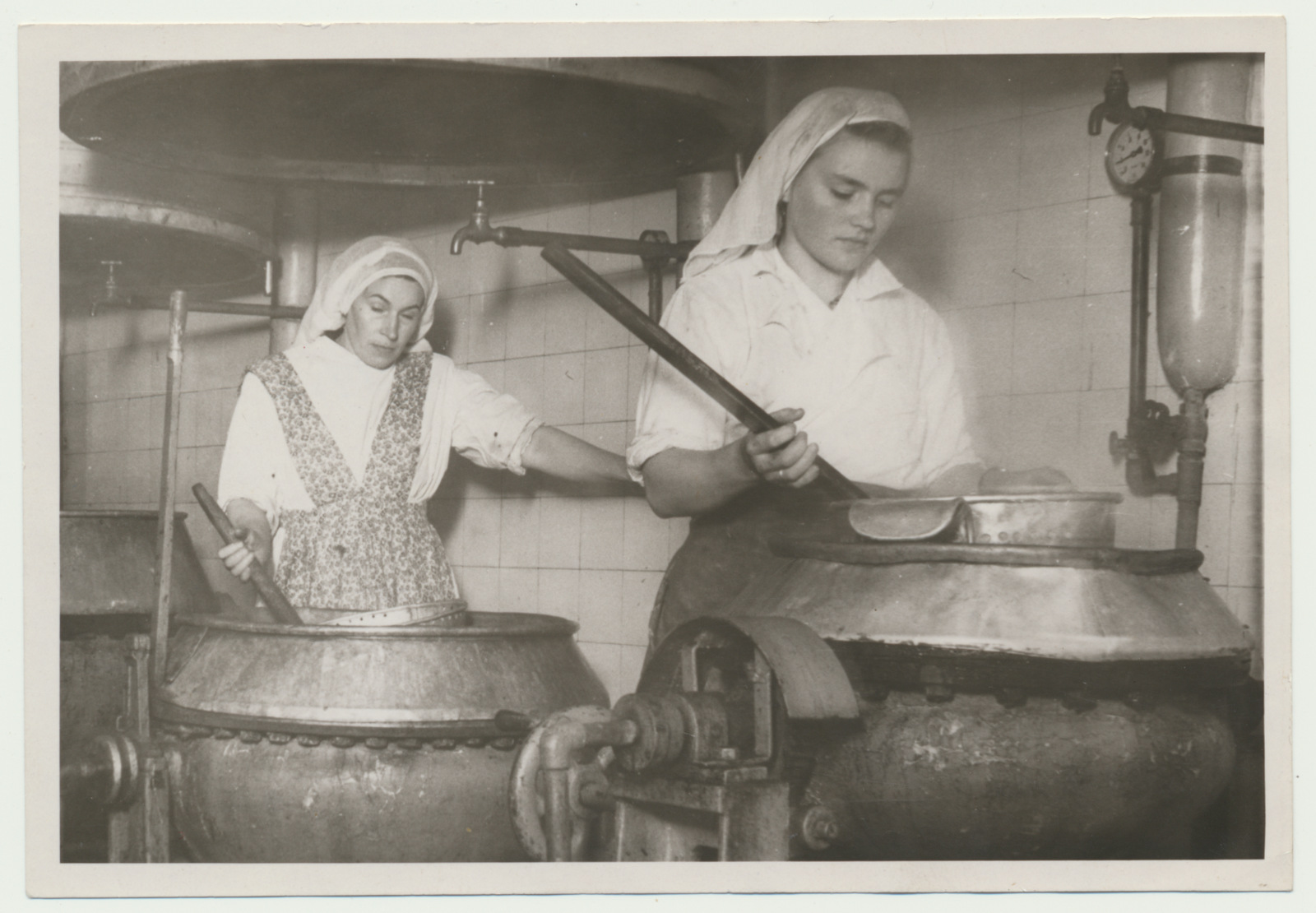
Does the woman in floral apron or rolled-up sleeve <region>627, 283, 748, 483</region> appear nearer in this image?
rolled-up sleeve <region>627, 283, 748, 483</region>

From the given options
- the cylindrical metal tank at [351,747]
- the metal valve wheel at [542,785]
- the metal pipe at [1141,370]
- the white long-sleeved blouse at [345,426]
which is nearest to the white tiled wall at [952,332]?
the metal pipe at [1141,370]

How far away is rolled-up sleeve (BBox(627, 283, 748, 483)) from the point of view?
6.46ft

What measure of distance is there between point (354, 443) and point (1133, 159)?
143cm

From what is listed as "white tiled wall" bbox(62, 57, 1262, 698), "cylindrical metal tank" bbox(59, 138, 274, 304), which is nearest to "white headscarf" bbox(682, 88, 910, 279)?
"white tiled wall" bbox(62, 57, 1262, 698)

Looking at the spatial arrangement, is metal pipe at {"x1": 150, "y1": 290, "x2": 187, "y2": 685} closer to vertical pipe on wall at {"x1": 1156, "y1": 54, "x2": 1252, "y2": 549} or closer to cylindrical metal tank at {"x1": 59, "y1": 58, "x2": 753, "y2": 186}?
cylindrical metal tank at {"x1": 59, "y1": 58, "x2": 753, "y2": 186}

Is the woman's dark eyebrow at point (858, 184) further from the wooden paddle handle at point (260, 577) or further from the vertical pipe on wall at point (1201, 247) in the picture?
the wooden paddle handle at point (260, 577)

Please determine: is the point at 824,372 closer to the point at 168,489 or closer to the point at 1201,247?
the point at 1201,247

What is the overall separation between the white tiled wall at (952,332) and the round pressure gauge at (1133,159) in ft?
0.08

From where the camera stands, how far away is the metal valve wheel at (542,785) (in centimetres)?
169

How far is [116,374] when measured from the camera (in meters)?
2.38

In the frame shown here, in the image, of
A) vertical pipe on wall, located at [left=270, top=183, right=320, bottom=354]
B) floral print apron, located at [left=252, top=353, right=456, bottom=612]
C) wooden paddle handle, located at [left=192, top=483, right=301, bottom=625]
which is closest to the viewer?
wooden paddle handle, located at [left=192, top=483, right=301, bottom=625]

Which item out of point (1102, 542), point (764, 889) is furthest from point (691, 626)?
point (1102, 542)

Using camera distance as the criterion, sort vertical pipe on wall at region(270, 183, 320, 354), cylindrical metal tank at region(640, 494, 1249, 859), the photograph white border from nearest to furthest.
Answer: cylindrical metal tank at region(640, 494, 1249, 859) → the photograph white border → vertical pipe on wall at region(270, 183, 320, 354)

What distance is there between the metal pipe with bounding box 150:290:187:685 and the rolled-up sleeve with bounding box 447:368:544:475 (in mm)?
494
